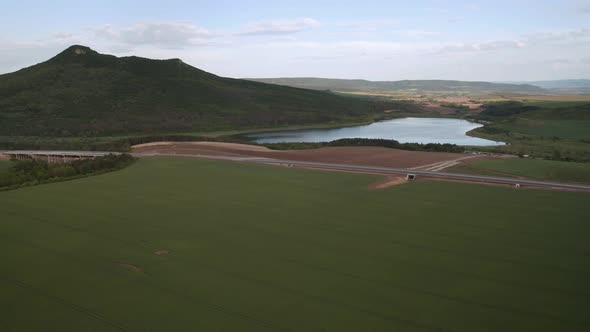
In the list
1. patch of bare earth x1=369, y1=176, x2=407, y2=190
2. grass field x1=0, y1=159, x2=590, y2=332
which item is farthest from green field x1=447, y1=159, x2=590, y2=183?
grass field x1=0, y1=159, x2=590, y2=332

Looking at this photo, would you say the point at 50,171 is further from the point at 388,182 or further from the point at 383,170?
the point at 383,170

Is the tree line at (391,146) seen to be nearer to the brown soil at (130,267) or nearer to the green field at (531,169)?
the green field at (531,169)

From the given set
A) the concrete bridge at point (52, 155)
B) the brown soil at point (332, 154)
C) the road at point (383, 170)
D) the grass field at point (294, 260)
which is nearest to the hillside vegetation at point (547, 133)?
the brown soil at point (332, 154)

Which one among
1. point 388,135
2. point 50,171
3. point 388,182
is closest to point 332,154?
point 388,182

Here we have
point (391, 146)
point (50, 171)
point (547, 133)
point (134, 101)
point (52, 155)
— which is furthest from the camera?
point (134, 101)

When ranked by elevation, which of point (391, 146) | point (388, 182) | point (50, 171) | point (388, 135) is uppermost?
point (388, 135)

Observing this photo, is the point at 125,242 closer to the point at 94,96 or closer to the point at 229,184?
the point at 229,184

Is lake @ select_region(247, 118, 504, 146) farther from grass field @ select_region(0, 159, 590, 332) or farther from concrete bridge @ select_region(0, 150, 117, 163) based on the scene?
grass field @ select_region(0, 159, 590, 332)
